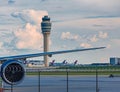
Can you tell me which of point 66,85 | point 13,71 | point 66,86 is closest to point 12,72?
point 13,71

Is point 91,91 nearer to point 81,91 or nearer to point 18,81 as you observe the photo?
→ point 81,91

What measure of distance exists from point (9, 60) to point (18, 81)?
1.20 meters

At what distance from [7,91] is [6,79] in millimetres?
19734

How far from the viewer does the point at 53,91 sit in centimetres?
4259

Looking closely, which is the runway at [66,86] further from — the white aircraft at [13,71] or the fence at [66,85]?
the white aircraft at [13,71]

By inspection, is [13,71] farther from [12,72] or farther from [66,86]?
[66,86]

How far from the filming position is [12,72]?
23688 millimetres

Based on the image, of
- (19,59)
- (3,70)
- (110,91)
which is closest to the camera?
(3,70)

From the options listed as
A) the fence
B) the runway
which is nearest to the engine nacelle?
the fence

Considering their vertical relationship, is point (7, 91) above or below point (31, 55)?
below

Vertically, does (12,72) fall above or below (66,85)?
above

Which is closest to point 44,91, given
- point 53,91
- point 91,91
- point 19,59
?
point 53,91

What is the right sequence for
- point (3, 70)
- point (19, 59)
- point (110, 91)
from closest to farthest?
point (3, 70) < point (19, 59) < point (110, 91)

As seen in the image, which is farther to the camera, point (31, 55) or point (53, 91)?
point (53, 91)
